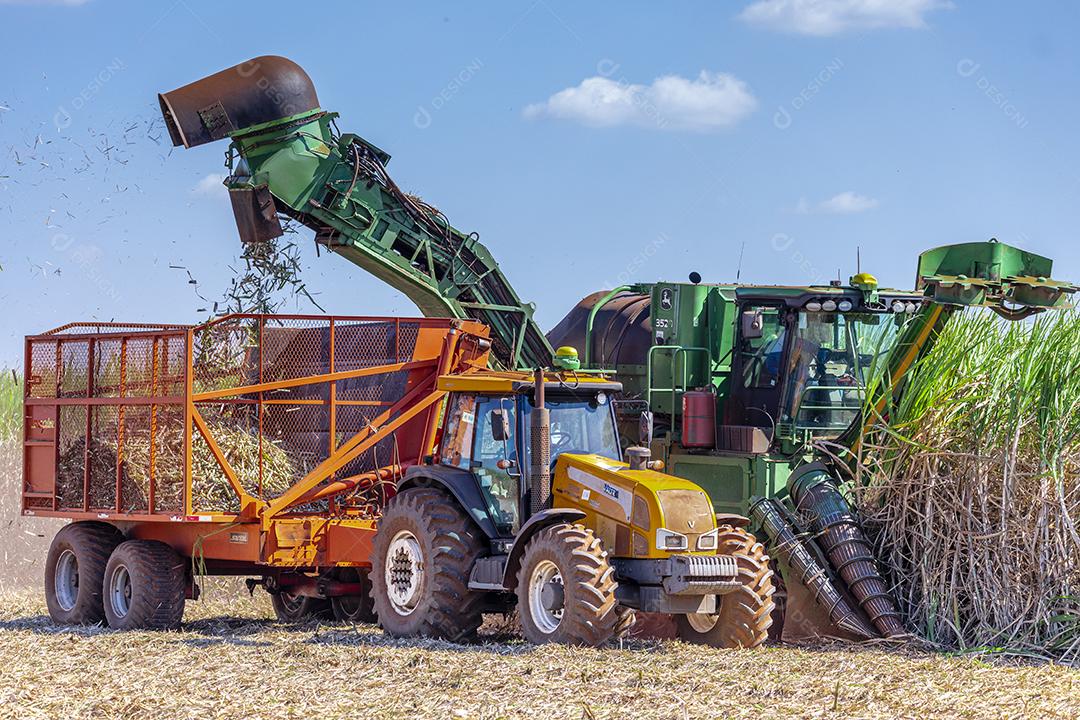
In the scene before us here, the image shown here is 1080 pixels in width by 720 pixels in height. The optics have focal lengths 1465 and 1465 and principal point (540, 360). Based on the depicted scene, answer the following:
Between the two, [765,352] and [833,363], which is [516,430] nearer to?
[765,352]

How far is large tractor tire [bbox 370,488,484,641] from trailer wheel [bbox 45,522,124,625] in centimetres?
296

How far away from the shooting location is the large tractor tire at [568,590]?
9.05m

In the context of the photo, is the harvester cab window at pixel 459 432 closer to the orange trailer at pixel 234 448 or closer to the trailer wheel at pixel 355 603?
the orange trailer at pixel 234 448

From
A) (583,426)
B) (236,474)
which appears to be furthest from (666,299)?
(236,474)

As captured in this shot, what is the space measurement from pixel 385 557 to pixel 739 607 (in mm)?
2631

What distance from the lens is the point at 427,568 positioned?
10.1 metres

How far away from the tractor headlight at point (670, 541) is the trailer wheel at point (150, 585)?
14.5 ft

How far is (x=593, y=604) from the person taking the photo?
29.7ft

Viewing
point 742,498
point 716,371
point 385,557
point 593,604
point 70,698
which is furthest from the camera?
point 716,371

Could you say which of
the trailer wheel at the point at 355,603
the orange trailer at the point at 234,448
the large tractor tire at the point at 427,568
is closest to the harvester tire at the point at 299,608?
the trailer wheel at the point at 355,603

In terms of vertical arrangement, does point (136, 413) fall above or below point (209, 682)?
above

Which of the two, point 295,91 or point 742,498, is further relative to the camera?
point 295,91

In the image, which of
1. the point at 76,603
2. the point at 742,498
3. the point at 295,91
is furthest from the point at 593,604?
the point at 295,91

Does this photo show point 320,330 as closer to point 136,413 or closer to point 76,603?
point 136,413
